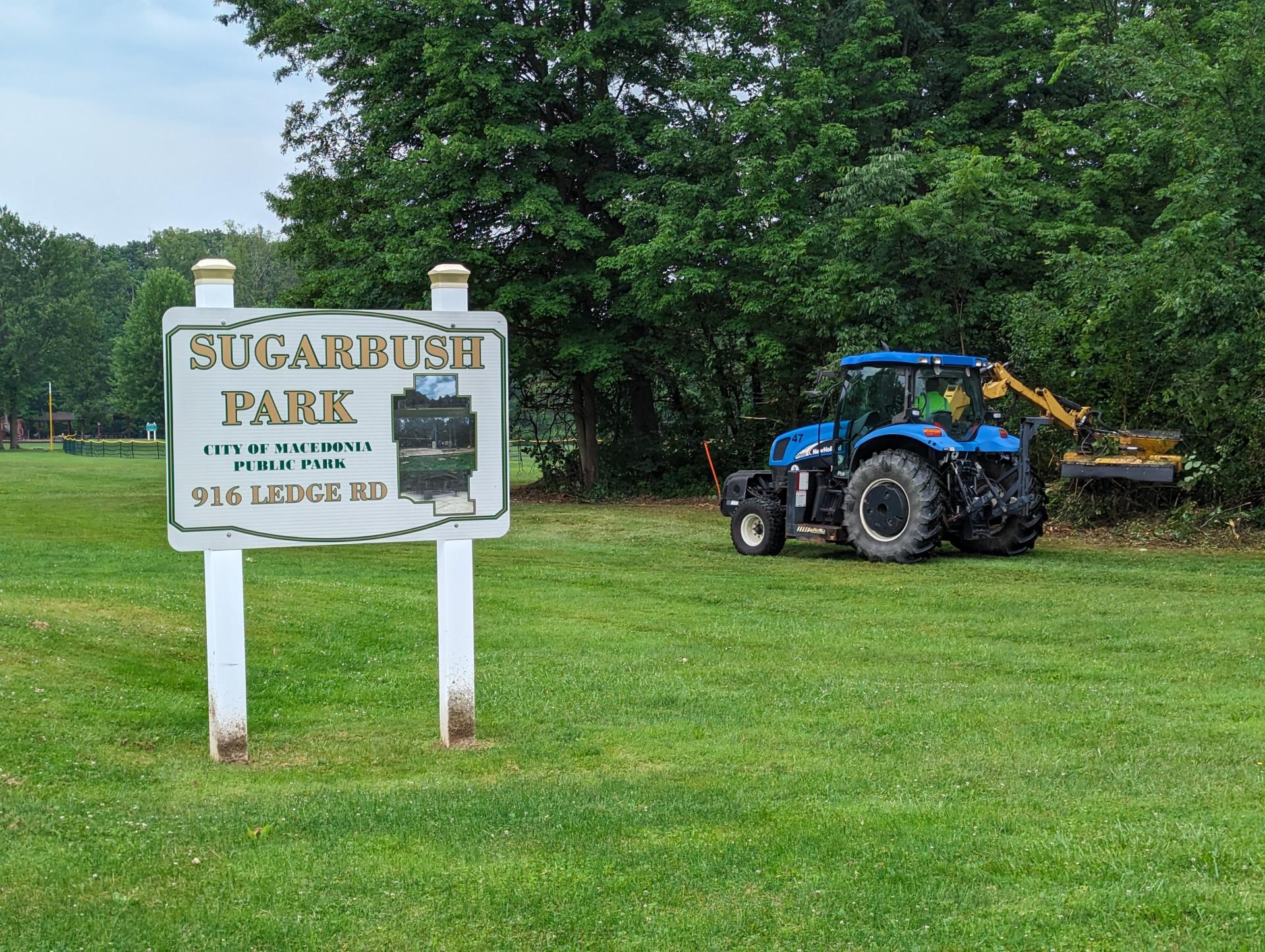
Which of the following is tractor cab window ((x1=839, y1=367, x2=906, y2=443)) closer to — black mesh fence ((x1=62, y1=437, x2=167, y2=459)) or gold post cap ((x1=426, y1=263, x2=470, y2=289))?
gold post cap ((x1=426, y1=263, x2=470, y2=289))

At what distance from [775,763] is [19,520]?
21011mm

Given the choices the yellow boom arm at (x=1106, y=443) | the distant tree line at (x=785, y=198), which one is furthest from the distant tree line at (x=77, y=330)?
the yellow boom arm at (x=1106, y=443)

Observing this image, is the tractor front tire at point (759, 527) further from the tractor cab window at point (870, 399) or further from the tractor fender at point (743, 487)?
the tractor cab window at point (870, 399)

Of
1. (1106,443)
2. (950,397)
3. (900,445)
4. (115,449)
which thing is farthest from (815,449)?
(115,449)

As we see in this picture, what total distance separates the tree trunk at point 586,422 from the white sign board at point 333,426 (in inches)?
967

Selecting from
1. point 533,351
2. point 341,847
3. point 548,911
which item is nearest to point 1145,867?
point 548,911

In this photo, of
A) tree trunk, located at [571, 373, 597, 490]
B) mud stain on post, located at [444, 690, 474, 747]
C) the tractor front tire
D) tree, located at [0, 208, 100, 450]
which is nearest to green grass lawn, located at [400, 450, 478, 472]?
mud stain on post, located at [444, 690, 474, 747]

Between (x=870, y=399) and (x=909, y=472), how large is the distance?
59.9 inches

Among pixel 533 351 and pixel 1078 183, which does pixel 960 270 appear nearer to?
pixel 1078 183

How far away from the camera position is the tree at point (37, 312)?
95.7 metres

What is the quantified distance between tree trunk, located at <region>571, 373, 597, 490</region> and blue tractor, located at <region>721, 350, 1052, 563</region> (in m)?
14.5

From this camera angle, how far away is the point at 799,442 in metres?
18.3

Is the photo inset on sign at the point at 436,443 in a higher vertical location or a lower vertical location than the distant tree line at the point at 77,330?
lower

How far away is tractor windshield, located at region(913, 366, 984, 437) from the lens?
55.1 ft
